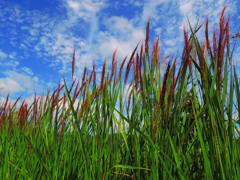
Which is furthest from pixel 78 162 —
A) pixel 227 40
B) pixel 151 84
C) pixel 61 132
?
pixel 227 40

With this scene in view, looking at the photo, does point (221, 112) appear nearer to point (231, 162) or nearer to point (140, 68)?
point (231, 162)

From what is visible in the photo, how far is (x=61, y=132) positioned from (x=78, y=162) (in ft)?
0.93

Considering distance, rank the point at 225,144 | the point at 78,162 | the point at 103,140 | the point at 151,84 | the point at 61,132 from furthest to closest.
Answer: the point at 61,132
the point at 78,162
the point at 103,140
the point at 151,84
the point at 225,144

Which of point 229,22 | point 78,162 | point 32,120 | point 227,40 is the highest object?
point 229,22

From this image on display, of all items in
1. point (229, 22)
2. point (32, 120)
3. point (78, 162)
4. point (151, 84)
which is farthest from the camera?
point (32, 120)

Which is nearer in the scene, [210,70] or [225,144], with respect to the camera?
[225,144]

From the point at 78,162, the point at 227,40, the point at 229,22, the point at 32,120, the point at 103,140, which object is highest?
the point at 229,22

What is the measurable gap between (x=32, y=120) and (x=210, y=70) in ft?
6.66

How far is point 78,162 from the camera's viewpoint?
186 cm

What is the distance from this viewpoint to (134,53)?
5.45 feet

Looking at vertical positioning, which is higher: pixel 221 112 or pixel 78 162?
pixel 221 112

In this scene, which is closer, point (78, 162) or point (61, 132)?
point (78, 162)

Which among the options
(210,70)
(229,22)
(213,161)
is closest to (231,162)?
(213,161)

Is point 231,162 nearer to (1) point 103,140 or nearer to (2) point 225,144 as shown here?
(2) point 225,144
